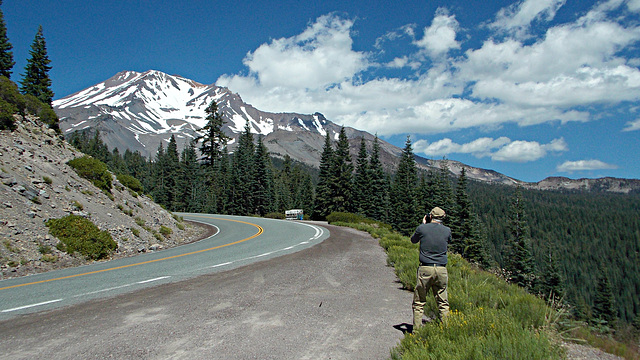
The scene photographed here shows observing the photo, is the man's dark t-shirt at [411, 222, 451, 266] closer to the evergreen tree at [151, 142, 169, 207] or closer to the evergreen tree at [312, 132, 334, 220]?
the evergreen tree at [312, 132, 334, 220]

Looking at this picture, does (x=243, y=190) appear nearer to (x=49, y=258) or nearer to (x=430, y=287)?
(x=49, y=258)

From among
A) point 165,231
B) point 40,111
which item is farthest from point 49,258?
point 40,111

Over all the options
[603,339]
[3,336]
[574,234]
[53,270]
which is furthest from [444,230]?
[574,234]

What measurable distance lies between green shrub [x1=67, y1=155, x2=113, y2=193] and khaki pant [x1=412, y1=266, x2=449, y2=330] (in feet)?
59.5

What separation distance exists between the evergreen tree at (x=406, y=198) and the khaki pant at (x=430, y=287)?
5126 cm

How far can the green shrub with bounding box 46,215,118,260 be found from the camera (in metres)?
11.9


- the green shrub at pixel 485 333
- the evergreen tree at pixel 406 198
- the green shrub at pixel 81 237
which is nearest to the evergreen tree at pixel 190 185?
the evergreen tree at pixel 406 198

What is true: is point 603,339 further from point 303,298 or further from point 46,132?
point 46,132

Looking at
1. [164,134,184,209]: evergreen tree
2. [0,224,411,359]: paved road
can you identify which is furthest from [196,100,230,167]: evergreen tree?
[0,224,411,359]: paved road

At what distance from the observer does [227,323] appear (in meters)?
5.34

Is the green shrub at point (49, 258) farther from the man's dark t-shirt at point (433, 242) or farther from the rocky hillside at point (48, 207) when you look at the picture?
the man's dark t-shirt at point (433, 242)

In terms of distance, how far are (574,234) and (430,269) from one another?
806 feet

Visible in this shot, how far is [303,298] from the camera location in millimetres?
6832

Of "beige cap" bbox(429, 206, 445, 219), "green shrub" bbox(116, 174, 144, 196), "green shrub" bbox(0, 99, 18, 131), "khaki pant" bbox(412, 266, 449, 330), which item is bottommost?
"khaki pant" bbox(412, 266, 449, 330)
